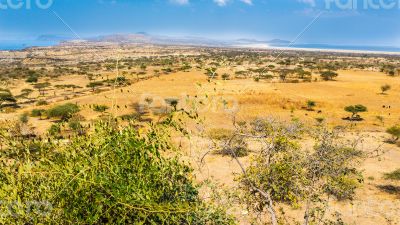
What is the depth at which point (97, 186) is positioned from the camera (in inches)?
210

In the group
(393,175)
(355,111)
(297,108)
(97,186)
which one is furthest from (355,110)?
(97,186)

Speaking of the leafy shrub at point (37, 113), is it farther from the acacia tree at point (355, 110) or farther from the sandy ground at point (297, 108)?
the acacia tree at point (355, 110)

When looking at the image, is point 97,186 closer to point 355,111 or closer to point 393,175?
point 393,175

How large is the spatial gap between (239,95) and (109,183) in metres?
35.8

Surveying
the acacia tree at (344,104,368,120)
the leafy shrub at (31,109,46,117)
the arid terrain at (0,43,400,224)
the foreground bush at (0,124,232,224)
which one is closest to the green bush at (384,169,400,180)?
the arid terrain at (0,43,400,224)

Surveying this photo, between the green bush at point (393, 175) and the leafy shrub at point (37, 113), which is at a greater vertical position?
the leafy shrub at point (37, 113)

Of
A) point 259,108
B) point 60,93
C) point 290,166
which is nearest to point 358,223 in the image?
point 290,166

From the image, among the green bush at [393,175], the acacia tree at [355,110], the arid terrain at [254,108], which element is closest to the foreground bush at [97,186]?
the arid terrain at [254,108]

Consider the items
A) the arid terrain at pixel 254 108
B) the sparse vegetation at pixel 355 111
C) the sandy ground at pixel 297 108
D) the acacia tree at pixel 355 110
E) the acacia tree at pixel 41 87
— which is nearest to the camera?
the sandy ground at pixel 297 108

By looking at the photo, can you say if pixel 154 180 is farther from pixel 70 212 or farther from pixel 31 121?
pixel 31 121

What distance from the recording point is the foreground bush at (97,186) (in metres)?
5.13

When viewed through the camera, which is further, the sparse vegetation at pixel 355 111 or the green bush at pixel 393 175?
the sparse vegetation at pixel 355 111

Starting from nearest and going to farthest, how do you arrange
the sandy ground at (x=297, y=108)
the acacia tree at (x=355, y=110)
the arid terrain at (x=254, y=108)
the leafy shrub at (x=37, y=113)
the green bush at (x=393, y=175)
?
the sandy ground at (x=297, y=108)
the arid terrain at (x=254, y=108)
the green bush at (x=393, y=175)
the leafy shrub at (x=37, y=113)
the acacia tree at (x=355, y=110)

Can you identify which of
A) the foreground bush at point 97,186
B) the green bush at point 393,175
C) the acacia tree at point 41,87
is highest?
the foreground bush at point 97,186
